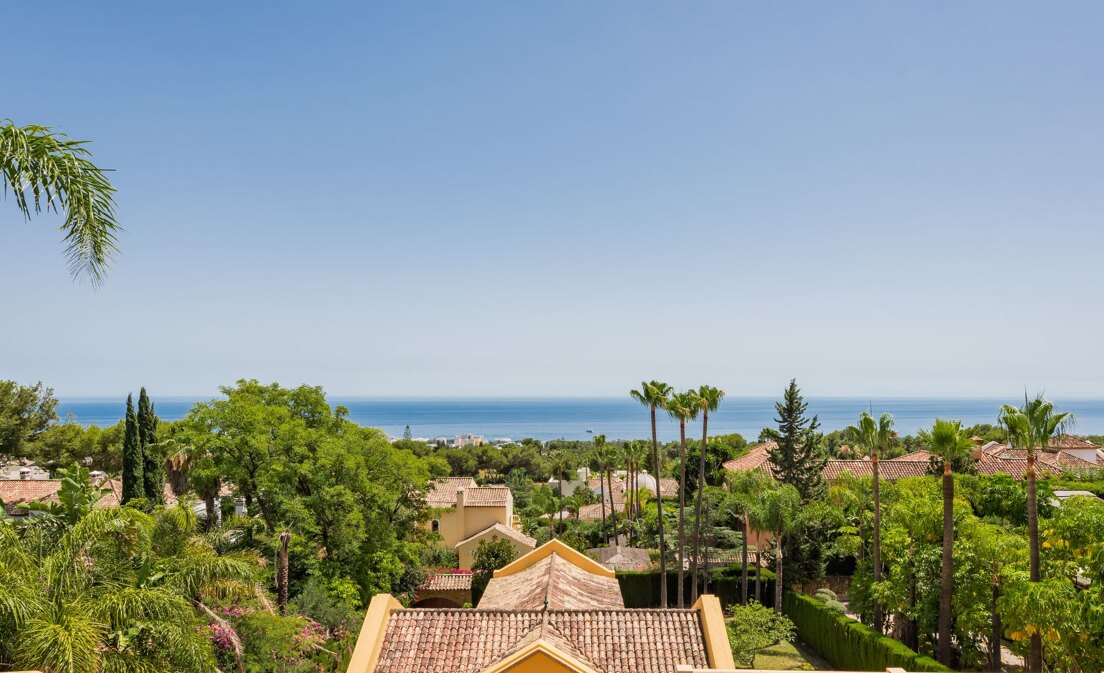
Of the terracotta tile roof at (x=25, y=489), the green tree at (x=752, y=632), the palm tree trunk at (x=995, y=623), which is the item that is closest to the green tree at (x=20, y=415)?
the terracotta tile roof at (x=25, y=489)

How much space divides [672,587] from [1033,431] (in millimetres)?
23068

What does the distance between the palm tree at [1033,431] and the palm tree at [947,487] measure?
117cm

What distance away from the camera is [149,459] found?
33.6 m

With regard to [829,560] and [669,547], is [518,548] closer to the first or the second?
[669,547]

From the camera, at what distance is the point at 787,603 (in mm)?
30406

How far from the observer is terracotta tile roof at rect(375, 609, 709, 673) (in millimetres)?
12141

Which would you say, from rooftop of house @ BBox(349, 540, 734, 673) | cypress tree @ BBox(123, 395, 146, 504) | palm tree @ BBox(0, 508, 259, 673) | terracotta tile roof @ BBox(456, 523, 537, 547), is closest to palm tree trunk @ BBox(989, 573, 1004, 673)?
rooftop of house @ BBox(349, 540, 734, 673)

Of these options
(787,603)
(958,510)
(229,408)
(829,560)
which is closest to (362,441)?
(229,408)

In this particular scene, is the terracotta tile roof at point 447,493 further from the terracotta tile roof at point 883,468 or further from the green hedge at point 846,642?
the terracotta tile roof at point 883,468

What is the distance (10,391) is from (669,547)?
41455mm

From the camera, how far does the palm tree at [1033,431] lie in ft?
52.3

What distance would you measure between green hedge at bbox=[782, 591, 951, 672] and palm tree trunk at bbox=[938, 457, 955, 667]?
668 mm

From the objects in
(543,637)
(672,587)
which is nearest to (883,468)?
(672,587)

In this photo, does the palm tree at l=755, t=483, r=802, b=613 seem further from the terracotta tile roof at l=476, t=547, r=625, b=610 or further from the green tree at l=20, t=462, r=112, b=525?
the green tree at l=20, t=462, r=112, b=525
